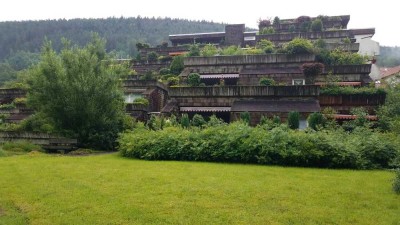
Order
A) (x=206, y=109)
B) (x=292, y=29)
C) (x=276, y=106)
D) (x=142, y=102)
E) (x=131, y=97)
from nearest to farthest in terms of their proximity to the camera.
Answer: (x=276, y=106), (x=206, y=109), (x=142, y=102), (x=131, y=97), (x=292, y=29)

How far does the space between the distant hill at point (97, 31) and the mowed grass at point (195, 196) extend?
85240mm

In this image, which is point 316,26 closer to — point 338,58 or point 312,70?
point 338,58

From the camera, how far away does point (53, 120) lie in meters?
18.6

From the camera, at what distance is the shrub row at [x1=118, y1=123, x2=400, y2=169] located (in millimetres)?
12234

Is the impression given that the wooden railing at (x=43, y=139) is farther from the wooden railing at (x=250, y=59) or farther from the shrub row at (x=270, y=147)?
the wooden railing at (x=250, y=59)

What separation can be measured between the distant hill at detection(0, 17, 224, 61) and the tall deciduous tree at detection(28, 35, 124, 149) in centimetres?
7502

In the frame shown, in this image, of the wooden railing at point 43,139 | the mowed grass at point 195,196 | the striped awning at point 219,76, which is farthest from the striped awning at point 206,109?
the mowed grass at point 195,196

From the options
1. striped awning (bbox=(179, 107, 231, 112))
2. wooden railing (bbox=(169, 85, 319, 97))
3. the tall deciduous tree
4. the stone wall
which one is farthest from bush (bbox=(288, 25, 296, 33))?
the tall deciduous tree

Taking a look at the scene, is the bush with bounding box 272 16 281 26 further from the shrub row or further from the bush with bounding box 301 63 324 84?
the shrub row

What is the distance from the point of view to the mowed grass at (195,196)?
253 inches

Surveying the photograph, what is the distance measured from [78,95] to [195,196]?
40.3 ft

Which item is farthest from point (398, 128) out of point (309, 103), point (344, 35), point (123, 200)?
point (344, 35)

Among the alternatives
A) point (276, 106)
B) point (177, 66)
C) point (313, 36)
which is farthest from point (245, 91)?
point (313, 36)

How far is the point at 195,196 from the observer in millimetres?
7789
